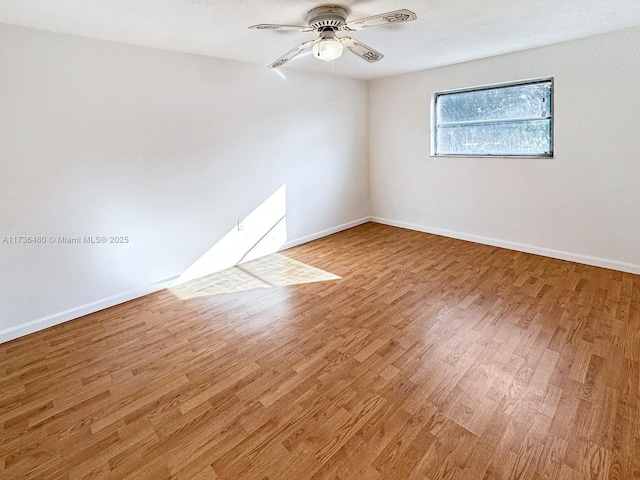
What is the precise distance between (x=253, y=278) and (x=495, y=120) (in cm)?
351

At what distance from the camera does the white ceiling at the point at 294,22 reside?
218cm

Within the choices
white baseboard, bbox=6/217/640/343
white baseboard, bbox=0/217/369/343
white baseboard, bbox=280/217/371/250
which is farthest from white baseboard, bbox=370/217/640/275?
white baseboard, bbox=0/217/369/343

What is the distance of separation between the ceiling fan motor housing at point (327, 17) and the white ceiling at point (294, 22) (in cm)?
5

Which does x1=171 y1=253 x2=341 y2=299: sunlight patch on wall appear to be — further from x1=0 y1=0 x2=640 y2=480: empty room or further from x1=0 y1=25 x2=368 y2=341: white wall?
x1=0 y1=25 x2=368 y2=341: white wall

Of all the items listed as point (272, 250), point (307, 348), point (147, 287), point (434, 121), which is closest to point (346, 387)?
point (307, 348)

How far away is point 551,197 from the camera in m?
3.75

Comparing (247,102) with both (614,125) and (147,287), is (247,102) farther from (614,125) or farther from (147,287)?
(614,125)

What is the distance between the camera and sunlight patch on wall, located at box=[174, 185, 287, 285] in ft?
12.2

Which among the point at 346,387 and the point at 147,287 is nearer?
the point at 346,387

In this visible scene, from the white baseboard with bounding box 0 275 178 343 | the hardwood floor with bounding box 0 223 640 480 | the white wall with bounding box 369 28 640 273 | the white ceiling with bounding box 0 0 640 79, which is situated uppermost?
the white ceiling with bounding box 0 0 640 79

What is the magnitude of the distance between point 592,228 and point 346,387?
3314mm

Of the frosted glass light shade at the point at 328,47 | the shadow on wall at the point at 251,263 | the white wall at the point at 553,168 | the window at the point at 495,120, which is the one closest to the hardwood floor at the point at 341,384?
the shadow on wall at the point at 251,263

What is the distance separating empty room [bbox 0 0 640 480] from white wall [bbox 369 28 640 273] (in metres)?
0.02

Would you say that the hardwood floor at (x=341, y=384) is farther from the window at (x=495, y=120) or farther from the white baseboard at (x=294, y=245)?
the window at (x=495, y=120)
